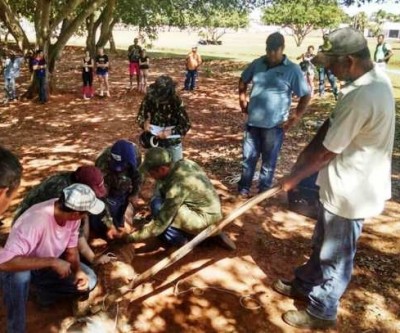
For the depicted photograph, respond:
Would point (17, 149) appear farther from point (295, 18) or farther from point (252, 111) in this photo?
point (295, 18)

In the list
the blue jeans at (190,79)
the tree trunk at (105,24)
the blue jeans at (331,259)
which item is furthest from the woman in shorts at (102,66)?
the blue jeans at (331,259)

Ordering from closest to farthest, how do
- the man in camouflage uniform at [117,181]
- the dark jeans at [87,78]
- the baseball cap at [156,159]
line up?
1. the baseball cap at [156,159]
2. the man in camouflage uniform at [117,181]
3. the dark jeans at [87,78]

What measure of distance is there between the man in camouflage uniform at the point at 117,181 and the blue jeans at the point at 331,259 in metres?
1.93

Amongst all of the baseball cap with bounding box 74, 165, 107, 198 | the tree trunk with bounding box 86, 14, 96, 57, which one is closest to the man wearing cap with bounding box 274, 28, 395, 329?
the baseball cap with bounding box 74, 165, 107, 198

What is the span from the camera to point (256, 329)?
10.8ft

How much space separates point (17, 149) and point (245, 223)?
5127 mm

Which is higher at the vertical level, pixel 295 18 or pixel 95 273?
pixel 295 18

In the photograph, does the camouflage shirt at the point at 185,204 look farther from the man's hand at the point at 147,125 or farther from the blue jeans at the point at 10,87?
the blue jeans at the point at 10,87

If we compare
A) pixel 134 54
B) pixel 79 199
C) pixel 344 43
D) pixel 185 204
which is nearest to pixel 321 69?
pixel 134 54

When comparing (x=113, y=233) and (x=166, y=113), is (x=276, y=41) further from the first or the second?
(x=113, y=233)

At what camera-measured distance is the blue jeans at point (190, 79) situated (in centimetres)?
1512

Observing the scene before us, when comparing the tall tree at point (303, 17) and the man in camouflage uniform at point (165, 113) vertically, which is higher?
the tall tree at point (303, 17)

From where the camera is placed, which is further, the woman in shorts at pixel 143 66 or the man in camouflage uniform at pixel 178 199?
the woman in shorts at pixel 143 66

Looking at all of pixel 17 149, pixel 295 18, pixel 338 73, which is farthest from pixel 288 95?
pixel 295 18
